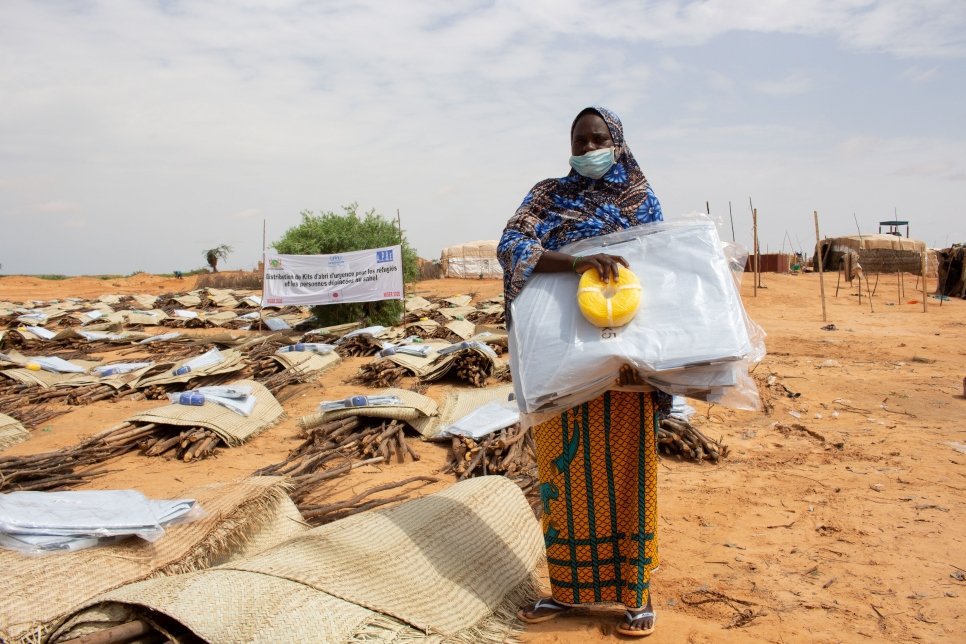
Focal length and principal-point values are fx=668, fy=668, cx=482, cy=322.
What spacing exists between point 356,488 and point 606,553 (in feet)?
7.56

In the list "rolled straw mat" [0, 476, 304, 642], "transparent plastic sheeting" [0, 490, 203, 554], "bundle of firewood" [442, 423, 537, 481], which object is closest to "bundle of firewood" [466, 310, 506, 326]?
"bundle of firewood" [442, 423, 537, 481]

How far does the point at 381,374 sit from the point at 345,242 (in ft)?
21.2

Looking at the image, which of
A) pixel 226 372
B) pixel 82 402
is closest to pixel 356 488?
pixel 226 372

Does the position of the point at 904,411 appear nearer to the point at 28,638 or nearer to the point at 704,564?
the point at 704,564

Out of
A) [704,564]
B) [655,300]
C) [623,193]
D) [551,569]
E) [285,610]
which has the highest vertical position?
[623,193]

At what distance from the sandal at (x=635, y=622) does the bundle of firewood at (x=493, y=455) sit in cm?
193

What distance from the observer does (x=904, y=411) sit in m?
6.08

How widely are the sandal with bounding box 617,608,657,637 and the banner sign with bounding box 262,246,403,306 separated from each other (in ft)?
29.3

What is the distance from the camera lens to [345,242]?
1340 centimetres

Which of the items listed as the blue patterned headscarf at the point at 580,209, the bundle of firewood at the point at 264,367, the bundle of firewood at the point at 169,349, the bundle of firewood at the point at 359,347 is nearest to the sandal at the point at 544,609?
the blue patterned headscarf at the point at 580,209

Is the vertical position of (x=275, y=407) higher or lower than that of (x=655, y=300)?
lower

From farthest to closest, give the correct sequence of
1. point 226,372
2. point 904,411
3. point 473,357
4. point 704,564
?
point 226,372 → point 473,357 → point 904,411 → point 704,564

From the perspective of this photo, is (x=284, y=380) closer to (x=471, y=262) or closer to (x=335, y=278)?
(x=335, y=278)

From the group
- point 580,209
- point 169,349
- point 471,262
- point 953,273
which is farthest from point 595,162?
point 471,262
